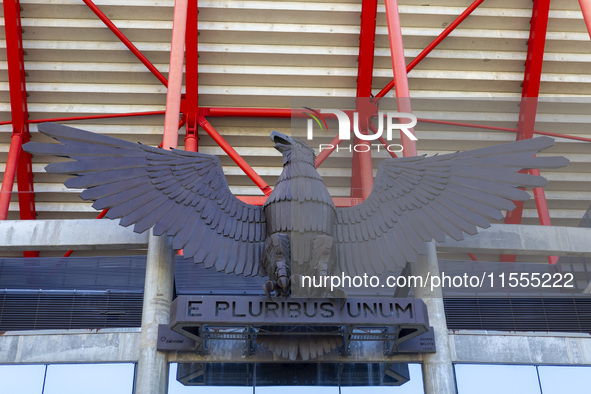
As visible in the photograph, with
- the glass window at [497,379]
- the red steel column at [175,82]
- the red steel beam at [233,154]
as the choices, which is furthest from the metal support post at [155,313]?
the red steel beam at [233,154]

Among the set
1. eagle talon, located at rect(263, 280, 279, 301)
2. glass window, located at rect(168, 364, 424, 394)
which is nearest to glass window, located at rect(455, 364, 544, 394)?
glass window, located at rect(168, 364, 424, 394)

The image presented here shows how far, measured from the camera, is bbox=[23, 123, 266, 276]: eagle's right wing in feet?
32.2

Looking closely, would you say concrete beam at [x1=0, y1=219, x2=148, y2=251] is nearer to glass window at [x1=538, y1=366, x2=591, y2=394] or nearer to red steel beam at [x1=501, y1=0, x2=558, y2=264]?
glass window at [x1=538, y1=366, x2=591, y2=394]

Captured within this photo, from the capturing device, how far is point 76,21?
19.0m

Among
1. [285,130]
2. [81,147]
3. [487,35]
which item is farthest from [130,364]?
[487,35]

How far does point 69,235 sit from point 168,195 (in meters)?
2.62

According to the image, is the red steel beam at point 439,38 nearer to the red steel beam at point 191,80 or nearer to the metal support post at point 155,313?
the red steel beam at point 191,80

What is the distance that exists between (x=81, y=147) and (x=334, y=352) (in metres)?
4.79

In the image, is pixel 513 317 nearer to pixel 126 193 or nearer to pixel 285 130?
pixel 126 193

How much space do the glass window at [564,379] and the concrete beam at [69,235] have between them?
6.69m

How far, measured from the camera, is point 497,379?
34.8ft

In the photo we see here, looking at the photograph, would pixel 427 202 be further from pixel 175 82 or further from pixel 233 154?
pixel 233 154

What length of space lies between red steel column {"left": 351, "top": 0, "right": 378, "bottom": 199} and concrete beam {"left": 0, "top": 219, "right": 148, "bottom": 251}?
766 centimetres

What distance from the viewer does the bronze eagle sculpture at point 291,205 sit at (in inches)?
385
